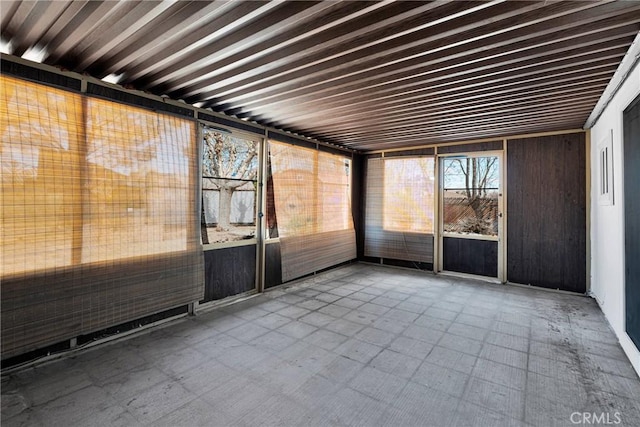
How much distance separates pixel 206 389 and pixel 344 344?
130cm

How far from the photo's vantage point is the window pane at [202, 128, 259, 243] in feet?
12.4

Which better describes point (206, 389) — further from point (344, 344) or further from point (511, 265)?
point (511, 265)

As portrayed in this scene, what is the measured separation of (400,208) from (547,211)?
2488mm

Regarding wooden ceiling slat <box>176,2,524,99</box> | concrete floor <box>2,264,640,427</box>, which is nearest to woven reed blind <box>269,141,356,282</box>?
concrete floor <box>2,264,640,427</box>

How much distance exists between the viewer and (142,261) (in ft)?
10.0

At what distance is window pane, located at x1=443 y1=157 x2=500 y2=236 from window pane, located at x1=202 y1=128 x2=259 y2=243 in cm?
379

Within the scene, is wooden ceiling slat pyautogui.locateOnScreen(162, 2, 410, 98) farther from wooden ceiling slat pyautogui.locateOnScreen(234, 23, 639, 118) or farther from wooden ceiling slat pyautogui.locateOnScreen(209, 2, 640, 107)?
wooden ceiling slat pyautogui.locateOnScreen(234, 23, 639, 118)

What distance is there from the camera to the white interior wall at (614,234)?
2641 millimetres

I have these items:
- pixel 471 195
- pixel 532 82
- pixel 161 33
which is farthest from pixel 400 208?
pixel 161 33

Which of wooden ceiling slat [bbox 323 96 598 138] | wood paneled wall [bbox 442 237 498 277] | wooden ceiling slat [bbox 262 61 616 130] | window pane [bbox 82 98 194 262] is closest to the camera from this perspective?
wooden ceiling slat [bbox 262 61 616 130]

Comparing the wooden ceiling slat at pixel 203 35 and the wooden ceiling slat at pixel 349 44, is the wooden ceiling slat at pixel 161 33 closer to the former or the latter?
the wooden ceiling slat at pixel 203 35

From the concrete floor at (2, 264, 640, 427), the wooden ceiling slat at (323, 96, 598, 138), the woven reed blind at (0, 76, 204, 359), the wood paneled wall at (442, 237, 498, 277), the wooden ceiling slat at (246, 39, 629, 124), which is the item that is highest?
the wooden ceiling slat at (323, 96, 598, 138)

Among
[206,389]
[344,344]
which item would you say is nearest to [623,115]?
[344,344]

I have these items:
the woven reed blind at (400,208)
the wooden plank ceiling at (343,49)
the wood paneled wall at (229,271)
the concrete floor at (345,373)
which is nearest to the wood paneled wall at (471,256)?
the woven reed blind at (400,208)
